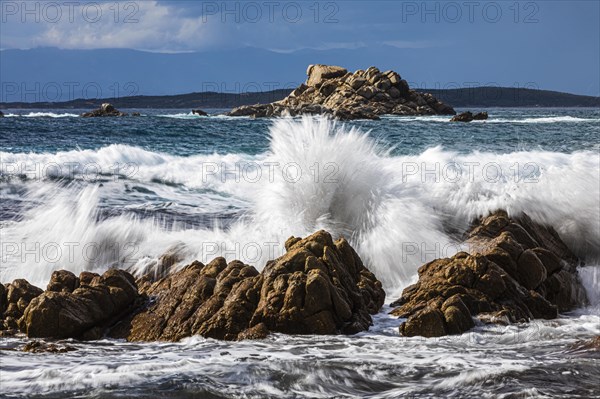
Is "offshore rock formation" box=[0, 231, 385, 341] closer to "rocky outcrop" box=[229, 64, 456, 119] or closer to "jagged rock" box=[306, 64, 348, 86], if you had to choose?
"rocky outcrop" box=[229, 64, 456, 119]

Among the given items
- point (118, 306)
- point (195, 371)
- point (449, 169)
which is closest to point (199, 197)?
point (449, 169)

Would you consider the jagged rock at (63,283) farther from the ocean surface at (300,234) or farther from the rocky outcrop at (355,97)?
the rocky outcrop at (355,97)

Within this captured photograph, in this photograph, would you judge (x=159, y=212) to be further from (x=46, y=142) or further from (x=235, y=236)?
(x=46, y=142)

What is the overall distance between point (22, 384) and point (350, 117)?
6337 cm

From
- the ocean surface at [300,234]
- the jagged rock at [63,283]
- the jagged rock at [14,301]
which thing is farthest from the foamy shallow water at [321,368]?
the jagged rock at [63,283]

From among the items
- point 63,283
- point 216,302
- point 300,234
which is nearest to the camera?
point 216,302

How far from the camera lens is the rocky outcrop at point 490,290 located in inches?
246

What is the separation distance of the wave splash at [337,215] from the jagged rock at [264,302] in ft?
4.86

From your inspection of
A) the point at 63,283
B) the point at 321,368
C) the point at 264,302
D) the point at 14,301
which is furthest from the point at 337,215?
the point at 321,368

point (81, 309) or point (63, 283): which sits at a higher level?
point (63, 283)

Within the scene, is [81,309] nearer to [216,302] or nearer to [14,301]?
[14,301]

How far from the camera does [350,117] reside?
221 ft

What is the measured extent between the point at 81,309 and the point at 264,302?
1621 millimetres

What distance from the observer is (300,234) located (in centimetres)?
904
